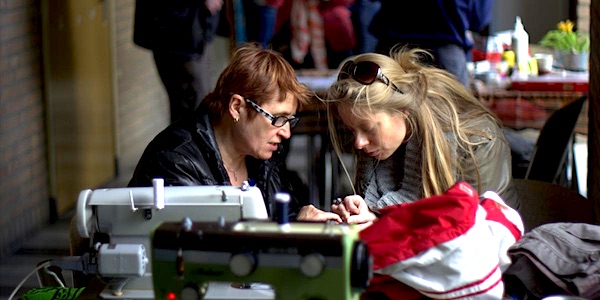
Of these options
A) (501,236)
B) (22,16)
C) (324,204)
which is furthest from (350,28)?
(501,236)

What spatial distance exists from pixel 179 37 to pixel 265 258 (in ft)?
11.7

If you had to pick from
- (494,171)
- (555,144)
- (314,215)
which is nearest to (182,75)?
(555,144)

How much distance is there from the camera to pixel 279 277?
185 cm

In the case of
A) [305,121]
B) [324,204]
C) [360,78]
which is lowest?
[324,204]

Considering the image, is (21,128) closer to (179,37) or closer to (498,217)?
(179,37)

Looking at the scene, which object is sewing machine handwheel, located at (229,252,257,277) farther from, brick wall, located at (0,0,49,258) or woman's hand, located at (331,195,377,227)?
brick wall, located at (0,0,49,258)

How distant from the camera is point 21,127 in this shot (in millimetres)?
5402

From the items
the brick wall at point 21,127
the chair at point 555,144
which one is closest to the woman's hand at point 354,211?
the chair at point 555,144

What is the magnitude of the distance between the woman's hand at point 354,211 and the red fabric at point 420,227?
1.98ft

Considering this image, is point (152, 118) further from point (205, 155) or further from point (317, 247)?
point (317, 247)

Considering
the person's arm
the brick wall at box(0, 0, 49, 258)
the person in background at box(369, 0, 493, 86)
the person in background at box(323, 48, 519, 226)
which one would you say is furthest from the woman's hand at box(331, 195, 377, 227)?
the brick wall at box(0, 0, 49, 258)

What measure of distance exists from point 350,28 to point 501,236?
380 cm

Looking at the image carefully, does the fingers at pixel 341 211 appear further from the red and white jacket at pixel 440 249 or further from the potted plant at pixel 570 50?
the potted plant at pixel 570 50

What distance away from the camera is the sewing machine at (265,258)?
5.99ft
